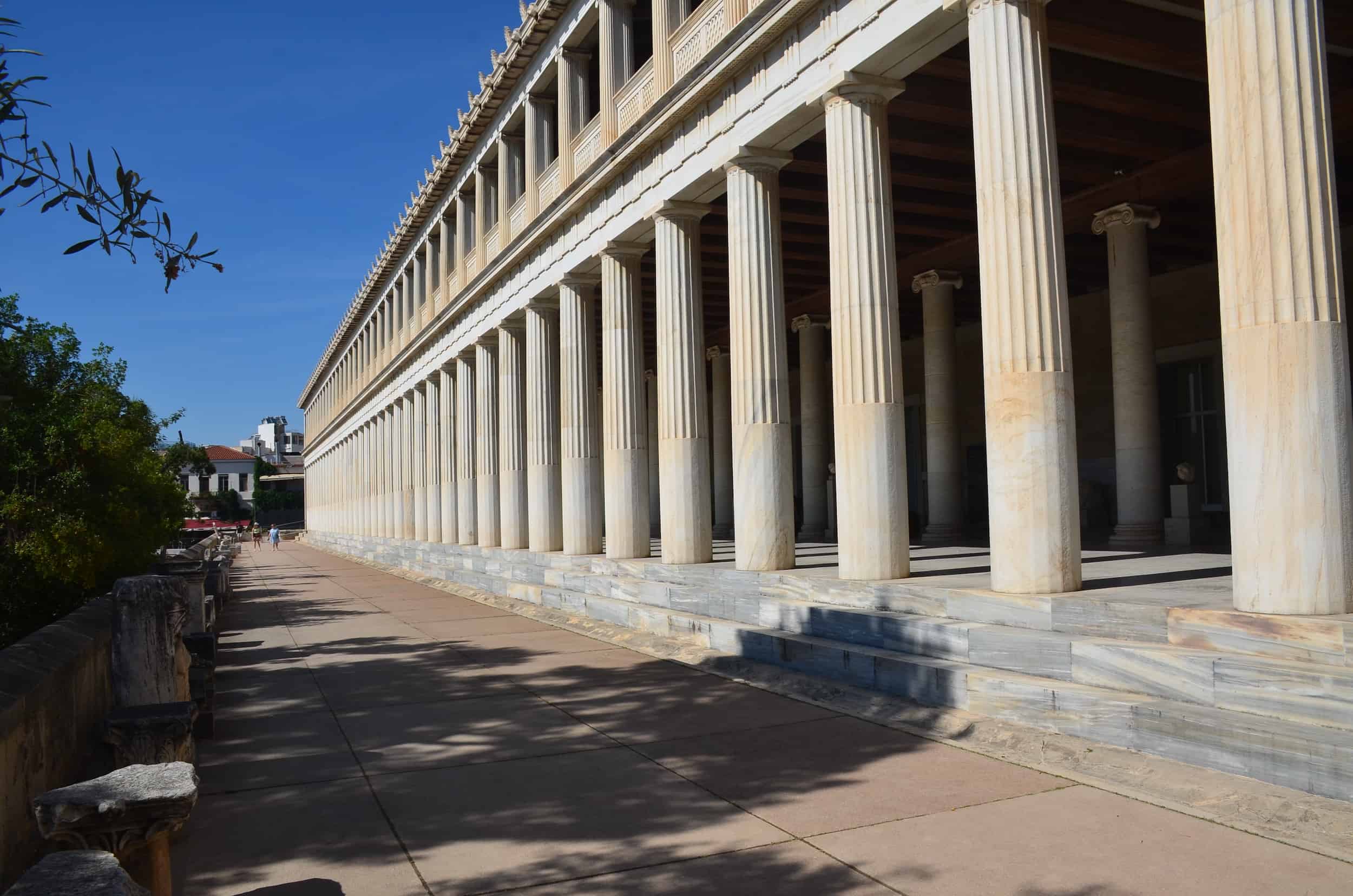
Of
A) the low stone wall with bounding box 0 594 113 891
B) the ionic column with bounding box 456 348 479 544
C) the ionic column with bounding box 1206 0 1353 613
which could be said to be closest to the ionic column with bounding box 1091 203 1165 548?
the ionic column with bounding box 1206 0 1353 613

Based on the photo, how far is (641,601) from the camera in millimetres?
15070

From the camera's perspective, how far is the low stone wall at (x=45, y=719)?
4793 mm

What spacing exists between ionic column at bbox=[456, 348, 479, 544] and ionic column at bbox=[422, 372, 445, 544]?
8.40 ft

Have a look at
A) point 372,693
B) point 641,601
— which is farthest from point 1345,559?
point 641,601

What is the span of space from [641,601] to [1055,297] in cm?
800

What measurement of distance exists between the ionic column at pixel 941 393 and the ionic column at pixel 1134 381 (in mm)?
5141

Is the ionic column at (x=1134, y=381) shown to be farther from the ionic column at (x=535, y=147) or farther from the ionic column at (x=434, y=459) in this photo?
the ionic column at (x=434, y=459)

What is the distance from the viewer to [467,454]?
2867 cm

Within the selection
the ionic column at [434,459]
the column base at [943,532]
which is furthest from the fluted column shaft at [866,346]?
the ionic column at [434,459]

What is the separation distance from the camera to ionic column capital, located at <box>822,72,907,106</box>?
11047 millimetres

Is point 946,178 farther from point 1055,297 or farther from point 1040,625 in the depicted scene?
point 1040,625

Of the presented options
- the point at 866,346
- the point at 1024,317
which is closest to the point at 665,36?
the point at 866,346

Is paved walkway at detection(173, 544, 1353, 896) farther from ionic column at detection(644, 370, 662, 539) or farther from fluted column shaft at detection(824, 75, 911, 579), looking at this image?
ionic column at detection(644, 370, 662, 539)

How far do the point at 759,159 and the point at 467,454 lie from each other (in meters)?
17.4
